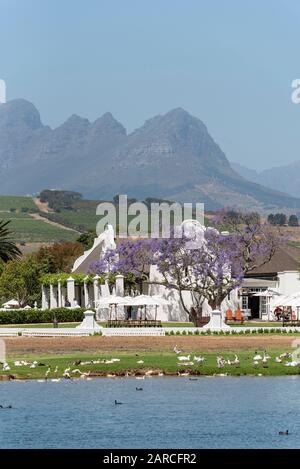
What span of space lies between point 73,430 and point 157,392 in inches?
347

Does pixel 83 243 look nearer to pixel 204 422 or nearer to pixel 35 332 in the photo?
pixel 35 332

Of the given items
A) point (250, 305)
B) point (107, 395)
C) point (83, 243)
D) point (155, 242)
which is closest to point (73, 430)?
point (107, 395)

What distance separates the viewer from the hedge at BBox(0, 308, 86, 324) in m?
97.0

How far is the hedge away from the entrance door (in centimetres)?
1246

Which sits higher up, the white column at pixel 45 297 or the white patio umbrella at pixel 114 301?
the white column at pixel 45 297

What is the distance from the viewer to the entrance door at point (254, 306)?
9973 cm

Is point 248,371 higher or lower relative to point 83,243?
lower

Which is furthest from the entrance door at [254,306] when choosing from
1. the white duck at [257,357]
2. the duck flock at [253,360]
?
the white duck at [257,357]

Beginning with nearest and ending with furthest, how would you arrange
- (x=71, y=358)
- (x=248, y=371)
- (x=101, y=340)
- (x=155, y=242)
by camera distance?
(x=248, y=371)
(x=71, y=358)
(x=101, y=340)
(x=155, y=242)

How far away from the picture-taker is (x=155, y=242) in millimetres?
90000

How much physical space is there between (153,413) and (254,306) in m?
54.4

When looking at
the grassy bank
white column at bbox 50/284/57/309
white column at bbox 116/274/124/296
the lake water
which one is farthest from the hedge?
the lake water

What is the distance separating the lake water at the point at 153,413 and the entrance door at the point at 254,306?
145ft

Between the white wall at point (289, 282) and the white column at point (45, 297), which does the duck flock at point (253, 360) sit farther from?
the white column at point (45, 297)
